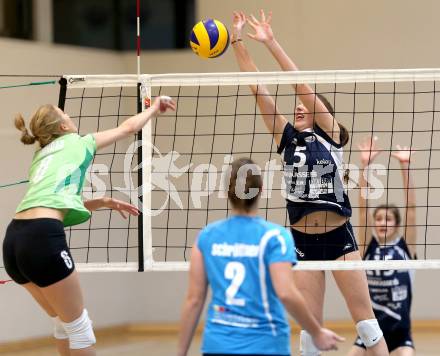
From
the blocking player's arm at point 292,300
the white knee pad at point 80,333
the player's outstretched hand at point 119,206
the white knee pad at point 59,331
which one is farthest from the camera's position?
the player's outstretched hand at point 119,206

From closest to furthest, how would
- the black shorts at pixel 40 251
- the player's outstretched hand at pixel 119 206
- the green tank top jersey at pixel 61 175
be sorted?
the black shorts at pixel 40 251 → the green tank top jersey at pixel 61 175 → the player's outstretched hand at pixel 119 206

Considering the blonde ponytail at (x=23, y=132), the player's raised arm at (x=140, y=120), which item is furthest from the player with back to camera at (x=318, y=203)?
the blonde ponytail at (x=23, y=132)

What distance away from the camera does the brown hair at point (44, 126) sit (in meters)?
4.52

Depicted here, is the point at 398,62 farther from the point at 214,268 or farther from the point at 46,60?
the point at 214,268

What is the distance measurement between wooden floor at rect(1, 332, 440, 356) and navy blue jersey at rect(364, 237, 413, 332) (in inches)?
51.0

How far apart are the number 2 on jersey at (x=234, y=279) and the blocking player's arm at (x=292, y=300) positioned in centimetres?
12

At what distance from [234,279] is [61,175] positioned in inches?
54.4

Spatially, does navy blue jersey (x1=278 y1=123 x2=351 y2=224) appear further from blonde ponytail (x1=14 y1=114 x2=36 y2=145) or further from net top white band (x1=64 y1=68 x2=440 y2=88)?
blonde ponytail (x1=14 y1=114 x2=36 y2=145)

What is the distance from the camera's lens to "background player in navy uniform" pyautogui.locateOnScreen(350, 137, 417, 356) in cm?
630

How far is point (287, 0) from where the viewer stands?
8992 millimetres

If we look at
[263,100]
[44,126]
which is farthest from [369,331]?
[44,126]

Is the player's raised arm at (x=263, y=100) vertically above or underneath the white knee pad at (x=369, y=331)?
above

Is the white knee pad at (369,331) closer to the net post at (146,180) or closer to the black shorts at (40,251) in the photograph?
the net post at (146,180)

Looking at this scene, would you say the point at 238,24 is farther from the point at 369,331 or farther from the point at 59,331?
the point at 59,331
